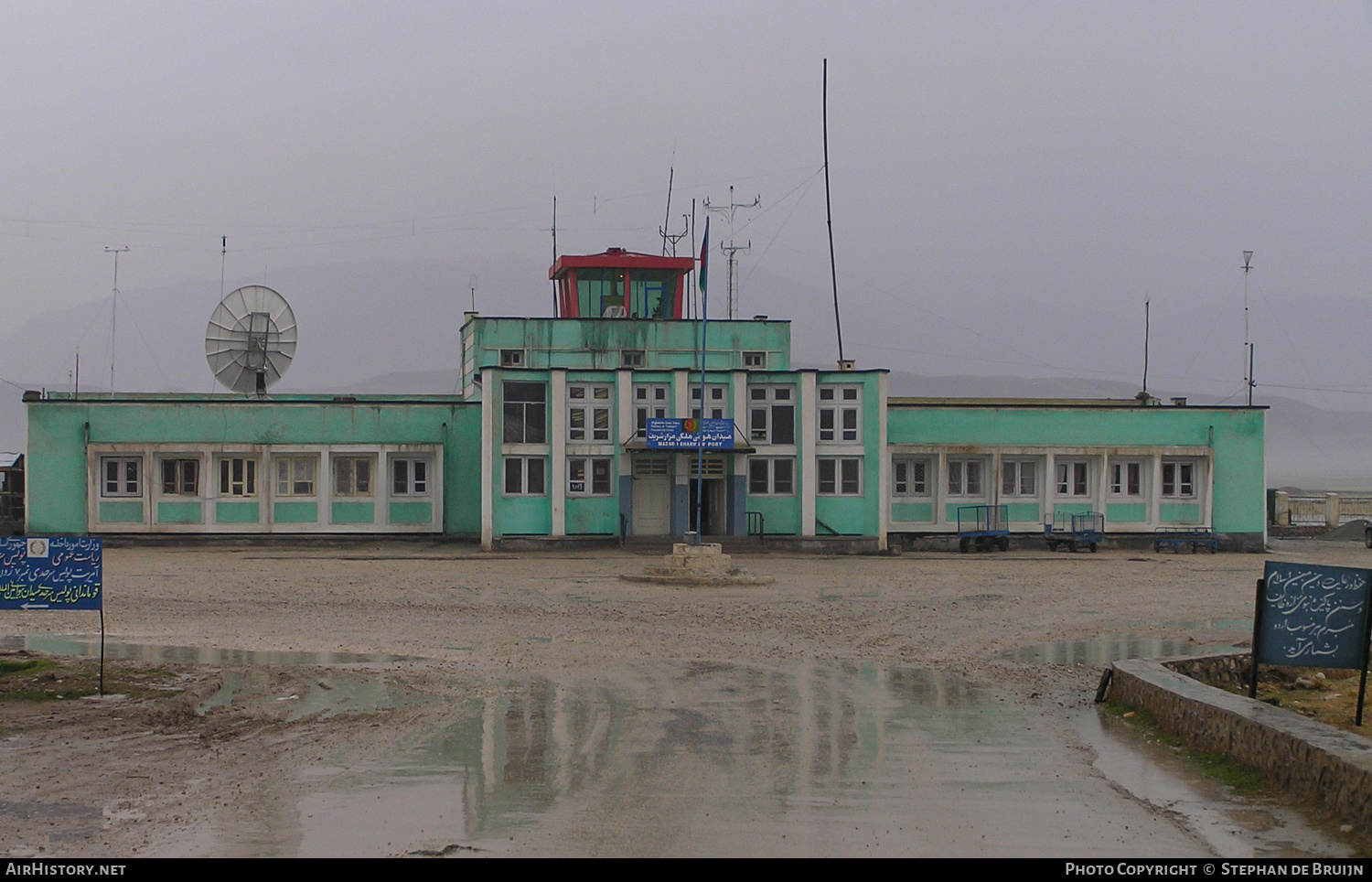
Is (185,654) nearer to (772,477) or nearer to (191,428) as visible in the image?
(191,428)

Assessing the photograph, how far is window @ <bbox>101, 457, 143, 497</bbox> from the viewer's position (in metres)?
43.4

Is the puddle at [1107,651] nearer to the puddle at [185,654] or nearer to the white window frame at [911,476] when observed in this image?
the puddle at [185,654]

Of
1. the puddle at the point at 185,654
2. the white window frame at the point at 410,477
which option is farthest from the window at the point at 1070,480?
the puddle at the point at 185,654

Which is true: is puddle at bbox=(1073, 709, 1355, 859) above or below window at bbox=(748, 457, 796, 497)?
below

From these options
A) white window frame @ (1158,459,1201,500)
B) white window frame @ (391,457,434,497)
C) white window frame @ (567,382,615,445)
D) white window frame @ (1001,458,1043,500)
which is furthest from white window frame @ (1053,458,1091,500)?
white window frame @ (391,457,434,497)

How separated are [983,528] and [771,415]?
8246mm

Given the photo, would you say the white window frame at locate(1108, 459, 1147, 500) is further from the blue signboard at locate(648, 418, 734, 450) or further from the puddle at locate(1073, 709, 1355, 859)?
the puddle at locate(1073, 709, 1355, 859)

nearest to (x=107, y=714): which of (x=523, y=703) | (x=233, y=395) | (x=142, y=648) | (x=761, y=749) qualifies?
(x=523, y=703)

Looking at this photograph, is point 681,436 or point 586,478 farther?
point 586,478

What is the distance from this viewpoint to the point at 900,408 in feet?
153

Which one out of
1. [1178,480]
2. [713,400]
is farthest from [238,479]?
[1178,480]

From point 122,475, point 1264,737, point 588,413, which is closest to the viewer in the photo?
point 1264,737

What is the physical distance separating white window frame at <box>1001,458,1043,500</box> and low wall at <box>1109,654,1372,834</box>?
32399 mm

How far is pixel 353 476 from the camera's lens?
146 feet
